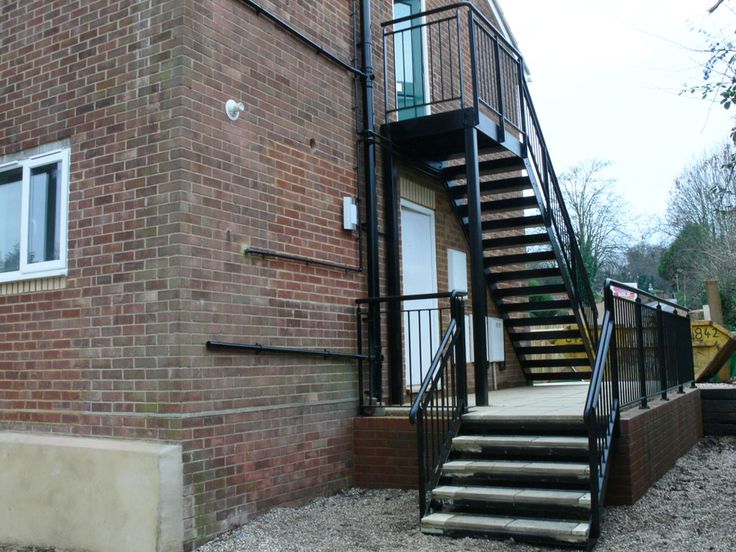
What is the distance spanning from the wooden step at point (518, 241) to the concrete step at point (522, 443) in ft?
13.2

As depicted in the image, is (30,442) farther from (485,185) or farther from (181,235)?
(485,185)

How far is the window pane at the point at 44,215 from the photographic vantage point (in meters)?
6.09

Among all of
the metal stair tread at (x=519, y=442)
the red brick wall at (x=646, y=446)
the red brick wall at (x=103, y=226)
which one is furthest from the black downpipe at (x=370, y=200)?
the red brick wall at (x=103, y=226)

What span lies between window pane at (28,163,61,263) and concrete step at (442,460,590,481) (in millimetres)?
3604

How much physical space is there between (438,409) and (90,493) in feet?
8.90

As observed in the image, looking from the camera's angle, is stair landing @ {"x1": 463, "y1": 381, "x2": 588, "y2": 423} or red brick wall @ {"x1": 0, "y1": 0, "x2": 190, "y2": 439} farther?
stair landing @ {"x1": 463, "y1": 381, "x2": 588, "y2": 423}

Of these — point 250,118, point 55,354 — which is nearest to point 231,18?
point 250,118

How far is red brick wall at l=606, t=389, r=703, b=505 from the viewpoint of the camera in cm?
569

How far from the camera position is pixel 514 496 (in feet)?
17.3

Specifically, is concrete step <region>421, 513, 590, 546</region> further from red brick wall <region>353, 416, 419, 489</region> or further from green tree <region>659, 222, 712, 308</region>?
green tree <region>659, 222, 712, 308</region>

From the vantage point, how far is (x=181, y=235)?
533cm

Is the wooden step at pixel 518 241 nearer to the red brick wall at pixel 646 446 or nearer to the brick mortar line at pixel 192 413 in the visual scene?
the red brick wall at pixel 646 446

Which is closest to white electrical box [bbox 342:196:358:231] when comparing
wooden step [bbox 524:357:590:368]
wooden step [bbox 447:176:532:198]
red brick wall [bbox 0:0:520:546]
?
red brick wall [bbox 0:0:520:546]

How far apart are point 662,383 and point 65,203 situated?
6037 mm
